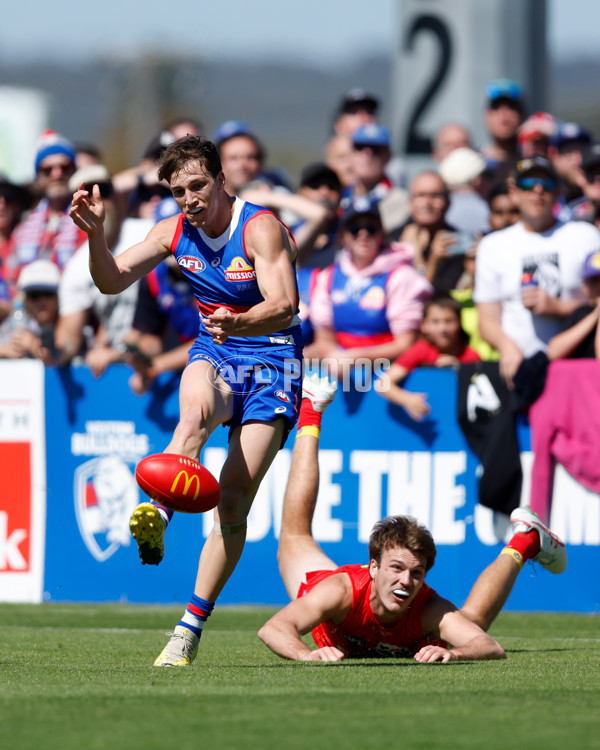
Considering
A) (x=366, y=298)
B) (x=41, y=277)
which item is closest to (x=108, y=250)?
(x=366, y=298)

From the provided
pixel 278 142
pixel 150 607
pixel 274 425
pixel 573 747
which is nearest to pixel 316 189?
pixel 150 607

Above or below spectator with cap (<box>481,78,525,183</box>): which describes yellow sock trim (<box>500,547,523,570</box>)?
below

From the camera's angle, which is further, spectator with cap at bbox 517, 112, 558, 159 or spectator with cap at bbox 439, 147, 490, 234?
spectator with cap at bbox 517, 112, 558, 159

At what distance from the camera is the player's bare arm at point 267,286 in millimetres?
6398

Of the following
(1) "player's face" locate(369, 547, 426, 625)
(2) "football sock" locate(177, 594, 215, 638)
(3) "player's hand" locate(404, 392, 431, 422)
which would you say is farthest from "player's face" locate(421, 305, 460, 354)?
(2) "football sock" locate(177, 594, 215, 638)

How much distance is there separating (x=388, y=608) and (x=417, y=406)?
11.8 ft

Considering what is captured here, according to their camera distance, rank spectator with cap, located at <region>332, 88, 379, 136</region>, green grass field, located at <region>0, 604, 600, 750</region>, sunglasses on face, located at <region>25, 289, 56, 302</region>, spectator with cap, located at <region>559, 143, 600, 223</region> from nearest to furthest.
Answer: green grass field, located at <region>0, 604, 600, 750</region> → spectator with cap, located at <region>559, 143, 600, 223</region> → sunglasses on face, located at <region>25, 289, 56, 302</region> → spectator with cap, located at <region>332, 88, 379, 136</region>

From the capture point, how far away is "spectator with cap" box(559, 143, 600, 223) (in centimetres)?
1106

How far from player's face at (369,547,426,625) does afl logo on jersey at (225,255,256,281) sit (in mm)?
1505

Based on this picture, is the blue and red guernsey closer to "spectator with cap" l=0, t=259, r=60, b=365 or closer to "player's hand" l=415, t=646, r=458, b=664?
"player's hand" l=415, t=646, r=458, b=664

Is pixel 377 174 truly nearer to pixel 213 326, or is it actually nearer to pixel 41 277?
pixel 41 277

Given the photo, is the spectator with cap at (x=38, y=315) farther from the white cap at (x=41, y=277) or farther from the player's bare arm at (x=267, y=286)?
the player's bare arm at (x=267, y=286)

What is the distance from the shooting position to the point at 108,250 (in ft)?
22.4

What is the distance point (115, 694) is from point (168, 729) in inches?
33.7
